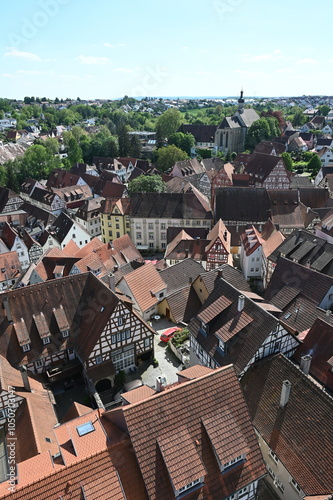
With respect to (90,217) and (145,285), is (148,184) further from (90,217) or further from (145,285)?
(145,285)

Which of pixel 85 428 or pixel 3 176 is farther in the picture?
pixel 3 176

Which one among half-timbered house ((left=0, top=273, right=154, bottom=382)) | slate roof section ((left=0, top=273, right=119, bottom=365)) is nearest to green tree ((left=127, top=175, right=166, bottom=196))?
slate roof section ((left=0, top=273, right=119, bottom=365))

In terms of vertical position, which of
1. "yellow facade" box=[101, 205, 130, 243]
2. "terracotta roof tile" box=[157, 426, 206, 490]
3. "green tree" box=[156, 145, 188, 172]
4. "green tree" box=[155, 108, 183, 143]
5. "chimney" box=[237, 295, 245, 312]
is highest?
"green tree" box=[155, 108, 183, 143]

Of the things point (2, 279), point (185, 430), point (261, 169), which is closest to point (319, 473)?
point (185, 430)

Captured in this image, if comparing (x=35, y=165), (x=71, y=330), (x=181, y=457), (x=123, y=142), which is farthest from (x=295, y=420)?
(x=123, y=142)

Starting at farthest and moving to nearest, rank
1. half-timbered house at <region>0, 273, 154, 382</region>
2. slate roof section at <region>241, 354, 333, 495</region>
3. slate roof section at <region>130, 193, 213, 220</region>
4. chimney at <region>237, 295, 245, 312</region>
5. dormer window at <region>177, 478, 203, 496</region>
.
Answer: slate roof section at <region>130, 193, 213, 220</region> < half-timbered house at <region>0, 273, 154, 382</region> < chimney at <region>237, 295, 245, 312</region> < slate roof section at <region>241, 354, 333, 495</region> < dormer window at <region>177, 478, 203, 496</region>

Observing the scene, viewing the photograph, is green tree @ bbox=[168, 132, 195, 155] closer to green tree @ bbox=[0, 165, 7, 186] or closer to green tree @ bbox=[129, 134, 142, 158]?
green tree @ bbox=[129, 134, 142, 158]

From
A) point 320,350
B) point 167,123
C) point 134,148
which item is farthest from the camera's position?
point 167,123
